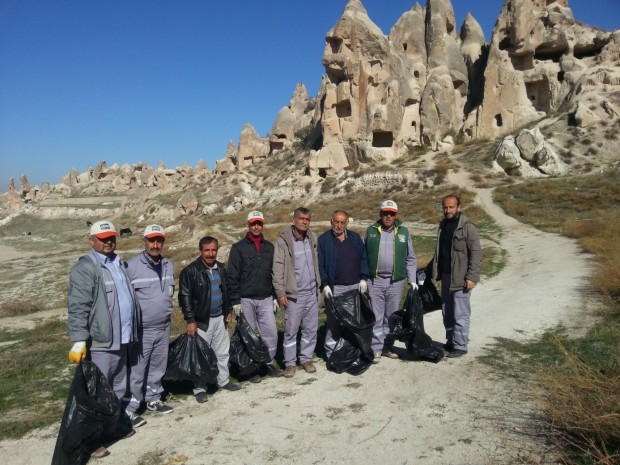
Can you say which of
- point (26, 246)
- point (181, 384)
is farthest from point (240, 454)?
point (26, 246)

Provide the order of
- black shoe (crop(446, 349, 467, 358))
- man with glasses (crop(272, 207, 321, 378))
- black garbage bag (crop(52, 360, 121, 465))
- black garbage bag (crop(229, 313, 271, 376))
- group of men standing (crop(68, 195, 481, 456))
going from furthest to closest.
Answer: black shoe (crop(446, 349, 467, 358)) → man with glasses (crop(272, 207, 321, 378)) → black garbage bag (crop(229, 313, 271, 376)) → group of men standing (crop(68, 195, 481, 456)) → black garbage bag (crop(52, 360, 121, 465))

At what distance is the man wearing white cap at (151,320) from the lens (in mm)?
3988

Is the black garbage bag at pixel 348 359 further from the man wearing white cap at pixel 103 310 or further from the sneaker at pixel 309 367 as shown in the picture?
the man wearing white cap at pixel 103 310

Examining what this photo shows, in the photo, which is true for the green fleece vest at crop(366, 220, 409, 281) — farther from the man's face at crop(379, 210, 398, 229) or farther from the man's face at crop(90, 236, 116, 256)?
the man's face at crop(90, 236, 116, 256)

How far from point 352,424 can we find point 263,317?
1693mm

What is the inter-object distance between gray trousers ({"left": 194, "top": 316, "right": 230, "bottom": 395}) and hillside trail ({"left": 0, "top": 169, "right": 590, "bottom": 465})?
0.22m

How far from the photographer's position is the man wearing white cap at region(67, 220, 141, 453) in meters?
Result: 3.40

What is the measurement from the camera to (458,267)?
4.94 m

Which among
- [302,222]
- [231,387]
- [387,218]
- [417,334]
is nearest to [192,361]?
[231,387]

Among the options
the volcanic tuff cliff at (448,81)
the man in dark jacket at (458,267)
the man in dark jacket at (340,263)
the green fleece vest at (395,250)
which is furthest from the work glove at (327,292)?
the volcanic tuff cliff at (448,81)

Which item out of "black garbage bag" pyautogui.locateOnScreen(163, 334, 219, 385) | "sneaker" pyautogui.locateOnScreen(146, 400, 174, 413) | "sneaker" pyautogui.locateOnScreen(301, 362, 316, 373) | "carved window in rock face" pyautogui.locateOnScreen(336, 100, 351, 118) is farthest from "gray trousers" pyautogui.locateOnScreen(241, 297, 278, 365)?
"carved window in rock face" pyautogui.locateOnScreen(336, 100, 351, 118)

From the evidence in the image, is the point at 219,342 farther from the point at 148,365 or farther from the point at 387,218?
the point at 387,218

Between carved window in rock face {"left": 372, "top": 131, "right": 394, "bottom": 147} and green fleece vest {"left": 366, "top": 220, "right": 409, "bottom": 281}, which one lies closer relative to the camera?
green fleece vest {"left": 366, "top": 220, "right": 409, "bottom": 281}

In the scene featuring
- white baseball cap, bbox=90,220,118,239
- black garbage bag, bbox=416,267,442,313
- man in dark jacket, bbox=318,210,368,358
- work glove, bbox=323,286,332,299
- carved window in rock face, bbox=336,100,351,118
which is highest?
carved window in rock face, bbox=336,100,351,118
